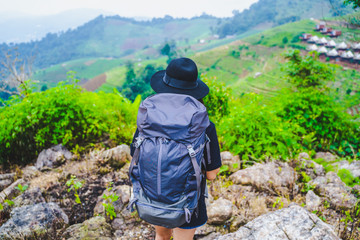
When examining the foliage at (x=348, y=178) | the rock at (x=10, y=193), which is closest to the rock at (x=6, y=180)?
the rock at (x=10, y=193)

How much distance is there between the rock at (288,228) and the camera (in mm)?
1833

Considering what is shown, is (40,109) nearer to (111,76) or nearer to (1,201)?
(1,201)

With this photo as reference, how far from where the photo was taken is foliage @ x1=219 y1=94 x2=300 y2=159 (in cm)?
361

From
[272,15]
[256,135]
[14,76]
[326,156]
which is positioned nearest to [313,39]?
[326,156]

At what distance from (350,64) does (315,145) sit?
56860 millimetres

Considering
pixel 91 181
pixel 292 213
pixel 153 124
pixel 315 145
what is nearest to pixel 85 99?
pixel 91 181

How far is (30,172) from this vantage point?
3699 millimetres

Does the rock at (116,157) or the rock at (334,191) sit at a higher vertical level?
the rock at (116,157)

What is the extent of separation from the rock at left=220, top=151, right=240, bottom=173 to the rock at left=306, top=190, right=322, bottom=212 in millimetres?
1057

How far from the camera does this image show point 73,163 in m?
3.89

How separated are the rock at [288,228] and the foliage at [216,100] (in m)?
2.76

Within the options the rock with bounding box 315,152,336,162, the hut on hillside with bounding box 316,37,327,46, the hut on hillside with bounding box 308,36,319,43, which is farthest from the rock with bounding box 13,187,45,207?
the hut on hillside with bounding box 308,36,319,43

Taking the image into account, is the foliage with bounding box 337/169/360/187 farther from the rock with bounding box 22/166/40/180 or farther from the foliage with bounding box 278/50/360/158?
the rock with bounding box 22/166/40/180

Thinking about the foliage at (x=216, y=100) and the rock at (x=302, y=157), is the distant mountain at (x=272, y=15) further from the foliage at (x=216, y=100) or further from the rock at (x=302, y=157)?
the rock at (x=302, y=157)
